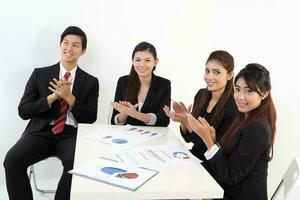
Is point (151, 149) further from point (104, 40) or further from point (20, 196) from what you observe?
point (104, 40)

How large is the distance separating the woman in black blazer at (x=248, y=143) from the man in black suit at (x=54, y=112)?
109 cm

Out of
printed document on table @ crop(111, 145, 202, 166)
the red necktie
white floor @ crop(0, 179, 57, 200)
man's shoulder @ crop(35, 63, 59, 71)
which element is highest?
man's shoulder @ crop(35, 63, 59, 71)

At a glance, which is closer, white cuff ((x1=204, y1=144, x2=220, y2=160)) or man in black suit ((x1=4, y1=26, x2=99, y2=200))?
white cuff ((x1=204, y1=144, x2=220, y2=160))

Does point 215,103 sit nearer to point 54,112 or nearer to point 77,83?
point 77,83

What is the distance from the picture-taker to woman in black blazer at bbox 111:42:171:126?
2.59m

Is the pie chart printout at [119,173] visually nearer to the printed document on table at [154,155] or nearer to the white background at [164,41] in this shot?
the printed document on table at [154,155]

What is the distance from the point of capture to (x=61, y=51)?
8.94ft

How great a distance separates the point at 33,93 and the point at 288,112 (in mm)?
2227

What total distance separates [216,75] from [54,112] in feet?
4.32

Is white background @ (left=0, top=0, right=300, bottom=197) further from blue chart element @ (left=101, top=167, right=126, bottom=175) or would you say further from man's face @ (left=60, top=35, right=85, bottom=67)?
blue chart element @ (left=101, top=167, right=126, bottom=175)

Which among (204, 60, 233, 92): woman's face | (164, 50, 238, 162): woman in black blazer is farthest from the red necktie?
(204, 60, 233, 92): woman's face

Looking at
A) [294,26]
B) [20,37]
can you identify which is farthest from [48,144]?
[294,26]

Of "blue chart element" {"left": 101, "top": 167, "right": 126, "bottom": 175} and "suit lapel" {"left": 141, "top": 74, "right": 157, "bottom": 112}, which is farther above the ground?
"suit lapel" {"left": 141, "top": 74, "right": 157, "bottom": 112}

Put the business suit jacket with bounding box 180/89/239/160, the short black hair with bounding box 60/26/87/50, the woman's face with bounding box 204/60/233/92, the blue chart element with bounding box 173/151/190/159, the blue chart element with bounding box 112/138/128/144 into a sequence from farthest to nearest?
the short black hair with bounding box 60/26/87/50 → the woman's face with bounding box 204/60/233/92 → the business suit jacket with bounding box 180/89/239/160 → the blue chart element with bounding box 112/138/128/144 → the blue chart element with bounding box 173/151/190/159
